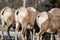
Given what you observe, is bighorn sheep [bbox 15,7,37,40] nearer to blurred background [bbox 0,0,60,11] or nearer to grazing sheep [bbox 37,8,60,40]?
grazing sheep [bbox 37,8,60,40]

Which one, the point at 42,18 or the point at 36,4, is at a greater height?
the point at 36,4

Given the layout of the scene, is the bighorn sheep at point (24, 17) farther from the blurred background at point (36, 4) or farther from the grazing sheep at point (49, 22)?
the blurred background at point (36, 4)

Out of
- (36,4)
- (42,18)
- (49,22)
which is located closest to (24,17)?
(42,18)

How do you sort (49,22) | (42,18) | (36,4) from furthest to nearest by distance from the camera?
(36,4)
(49,22)
(42,18)

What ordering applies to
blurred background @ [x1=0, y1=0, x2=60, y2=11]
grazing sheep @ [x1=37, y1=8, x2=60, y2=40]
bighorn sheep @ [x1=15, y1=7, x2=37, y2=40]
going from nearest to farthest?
grazing sheep @ [x1=37, y1=8, x2=60, y2=40] → bighorn sheep @ [x1=15, y1=7, x2=37, y2=40] → blurred background @ [x1=0, y1=0, x2=60, y2=11]

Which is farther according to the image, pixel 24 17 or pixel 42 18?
pixel 24 17

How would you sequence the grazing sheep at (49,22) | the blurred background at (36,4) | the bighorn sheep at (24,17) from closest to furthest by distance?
1. the grazing sheep at (49,22)
2. the bighorn sheep at (24,17)
3. the blurred background at (36,4)

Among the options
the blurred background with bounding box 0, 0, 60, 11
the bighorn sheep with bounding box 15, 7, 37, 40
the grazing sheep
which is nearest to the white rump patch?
the grazing sheep

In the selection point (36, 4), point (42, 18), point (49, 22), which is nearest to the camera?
point (42, 18)

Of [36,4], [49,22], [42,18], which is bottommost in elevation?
[49,22]

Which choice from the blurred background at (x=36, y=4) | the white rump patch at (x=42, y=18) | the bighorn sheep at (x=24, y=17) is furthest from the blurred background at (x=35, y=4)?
the white rump patch at (x=42, y=18)

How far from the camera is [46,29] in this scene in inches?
404

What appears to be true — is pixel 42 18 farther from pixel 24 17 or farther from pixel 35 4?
pixel 35 4

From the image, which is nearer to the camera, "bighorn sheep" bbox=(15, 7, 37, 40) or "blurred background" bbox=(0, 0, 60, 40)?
"bighorn sheep" bbox=(15, 7, 37, 40)
